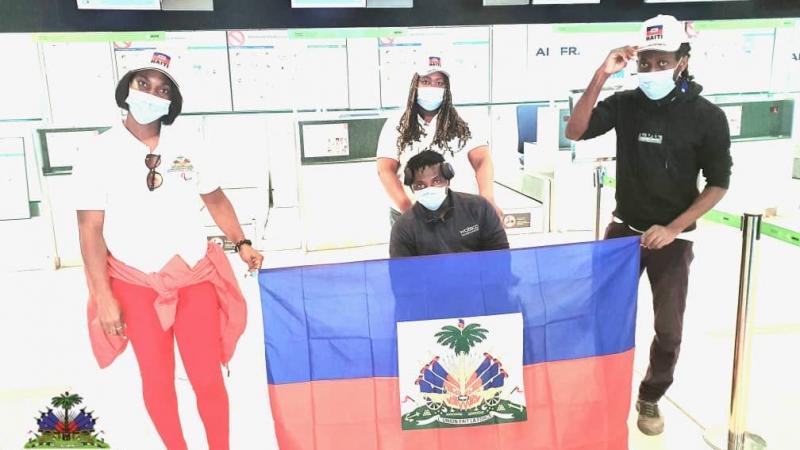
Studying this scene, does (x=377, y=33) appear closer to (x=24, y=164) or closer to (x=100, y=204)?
(x=24, y=164)

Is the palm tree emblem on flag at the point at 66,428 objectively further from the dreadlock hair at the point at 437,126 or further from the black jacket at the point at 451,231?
the dreadlock hair at the point at 437,126

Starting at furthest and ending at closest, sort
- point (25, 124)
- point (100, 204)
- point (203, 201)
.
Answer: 1. point (25, 124)
2. point (203, 201)
3. point (100, 204)

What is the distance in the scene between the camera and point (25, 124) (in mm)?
6391

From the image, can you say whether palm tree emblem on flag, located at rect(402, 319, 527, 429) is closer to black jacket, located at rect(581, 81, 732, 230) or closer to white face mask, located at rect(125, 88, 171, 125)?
black jacket, located at rect(581, 81, 732, 230)

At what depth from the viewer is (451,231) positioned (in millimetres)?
2492

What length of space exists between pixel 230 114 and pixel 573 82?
3.53 m

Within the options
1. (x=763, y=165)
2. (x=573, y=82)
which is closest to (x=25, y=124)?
(x=573, y=82)

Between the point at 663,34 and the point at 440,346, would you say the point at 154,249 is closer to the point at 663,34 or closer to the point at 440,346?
the point at 440,346

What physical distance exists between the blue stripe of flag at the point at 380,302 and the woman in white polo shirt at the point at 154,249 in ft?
0.64

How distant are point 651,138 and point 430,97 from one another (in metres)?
0.87

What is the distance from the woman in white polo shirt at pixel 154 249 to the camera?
2.10 metres

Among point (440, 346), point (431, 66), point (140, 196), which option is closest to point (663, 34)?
point (431, 66)

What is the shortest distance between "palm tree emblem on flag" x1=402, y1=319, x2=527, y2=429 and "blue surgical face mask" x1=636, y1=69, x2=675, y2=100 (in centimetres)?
109

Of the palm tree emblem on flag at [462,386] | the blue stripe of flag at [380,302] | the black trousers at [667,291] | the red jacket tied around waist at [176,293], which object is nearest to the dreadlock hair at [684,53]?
the black trousers at [667,291]
